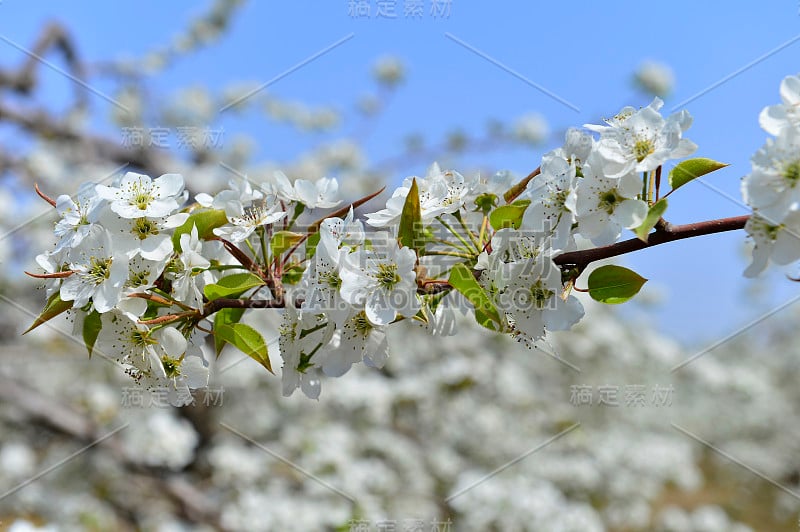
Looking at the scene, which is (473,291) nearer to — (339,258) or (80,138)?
(339,258)

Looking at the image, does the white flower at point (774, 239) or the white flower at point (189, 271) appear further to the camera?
the white flower at point (189, 271)

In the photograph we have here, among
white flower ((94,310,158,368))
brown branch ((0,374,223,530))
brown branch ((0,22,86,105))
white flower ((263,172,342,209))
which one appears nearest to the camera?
white flower ((94,310,158,368))

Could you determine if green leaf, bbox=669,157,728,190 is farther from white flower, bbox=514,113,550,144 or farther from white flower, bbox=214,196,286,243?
white flower, bbox=514,113,550,144

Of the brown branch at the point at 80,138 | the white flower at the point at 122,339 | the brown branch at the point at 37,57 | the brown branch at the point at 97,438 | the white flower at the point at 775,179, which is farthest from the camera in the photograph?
the brown branch at the point at 80,138

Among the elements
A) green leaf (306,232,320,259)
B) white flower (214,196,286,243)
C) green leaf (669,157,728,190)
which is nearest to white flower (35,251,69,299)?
white flower (214,196,286,243)

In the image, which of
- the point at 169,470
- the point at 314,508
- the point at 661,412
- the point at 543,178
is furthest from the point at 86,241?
the point at 661,412

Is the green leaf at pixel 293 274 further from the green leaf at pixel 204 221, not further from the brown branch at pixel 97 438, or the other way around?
the brown branch at pixel 97 438

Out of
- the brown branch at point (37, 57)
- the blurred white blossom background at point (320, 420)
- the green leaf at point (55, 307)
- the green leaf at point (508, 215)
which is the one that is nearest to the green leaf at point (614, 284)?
the green leaf at point (508, 215)
